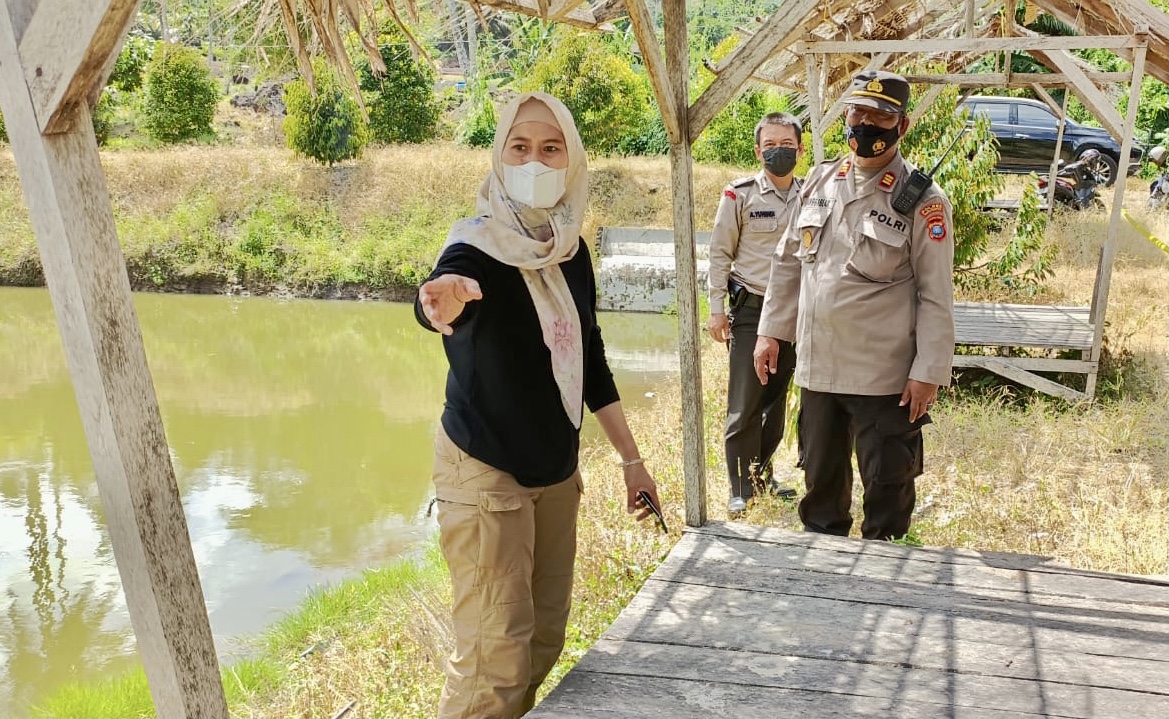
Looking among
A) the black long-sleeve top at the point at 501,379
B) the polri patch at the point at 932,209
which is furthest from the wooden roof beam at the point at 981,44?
the black long-sleeve top at the point at 501,379

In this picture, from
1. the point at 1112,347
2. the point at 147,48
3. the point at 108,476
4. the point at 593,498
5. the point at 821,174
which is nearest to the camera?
the point at 108,476

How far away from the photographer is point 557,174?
2.29m

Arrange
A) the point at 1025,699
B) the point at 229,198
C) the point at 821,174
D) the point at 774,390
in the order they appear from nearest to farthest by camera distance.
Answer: the point at 1025,699 < the point at 821,174 < the point at 774,390 < the point at 229,198

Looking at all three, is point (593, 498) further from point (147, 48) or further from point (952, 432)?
point (147, 48)

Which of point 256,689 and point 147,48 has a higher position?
point 147,48

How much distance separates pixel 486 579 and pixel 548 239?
77 cm

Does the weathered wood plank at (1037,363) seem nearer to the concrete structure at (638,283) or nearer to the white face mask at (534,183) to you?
the white face mask at (534,183)

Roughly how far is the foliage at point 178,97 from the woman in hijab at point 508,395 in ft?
75.0

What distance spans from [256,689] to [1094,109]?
6011 mm

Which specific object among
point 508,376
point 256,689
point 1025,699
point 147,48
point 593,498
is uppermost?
point 147,48

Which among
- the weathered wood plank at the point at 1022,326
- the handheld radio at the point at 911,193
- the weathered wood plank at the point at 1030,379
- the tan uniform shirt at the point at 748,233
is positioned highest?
the handheld radio at the point at 911,193

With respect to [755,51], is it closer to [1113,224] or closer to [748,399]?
[748,399]

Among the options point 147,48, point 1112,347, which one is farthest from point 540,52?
point 1112,347

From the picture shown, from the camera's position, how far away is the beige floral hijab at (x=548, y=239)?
87.4 inches
